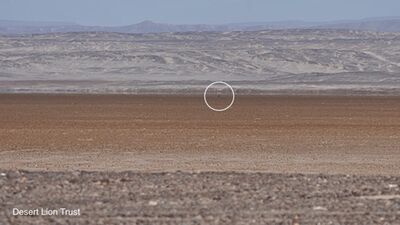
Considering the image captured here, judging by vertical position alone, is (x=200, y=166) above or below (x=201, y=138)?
above

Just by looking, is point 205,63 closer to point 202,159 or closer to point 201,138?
point 201,138

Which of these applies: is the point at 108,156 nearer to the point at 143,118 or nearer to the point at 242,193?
the point at 242,193

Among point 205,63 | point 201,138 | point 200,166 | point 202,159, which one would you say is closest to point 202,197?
point 200,166

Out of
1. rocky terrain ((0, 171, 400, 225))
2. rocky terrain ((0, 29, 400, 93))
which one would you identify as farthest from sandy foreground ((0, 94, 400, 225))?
rocky terrain ((0, 29, 400, 93))

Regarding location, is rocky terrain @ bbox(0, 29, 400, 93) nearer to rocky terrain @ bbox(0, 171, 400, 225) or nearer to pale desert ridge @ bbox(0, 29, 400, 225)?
pale desert ridge @ bbox(0, 29, 400, 225)

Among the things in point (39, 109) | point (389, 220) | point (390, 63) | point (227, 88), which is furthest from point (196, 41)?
point (389, 220)

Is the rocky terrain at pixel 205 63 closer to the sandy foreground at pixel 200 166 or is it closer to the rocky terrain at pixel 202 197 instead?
the sandy foreground at pixel 200 166
